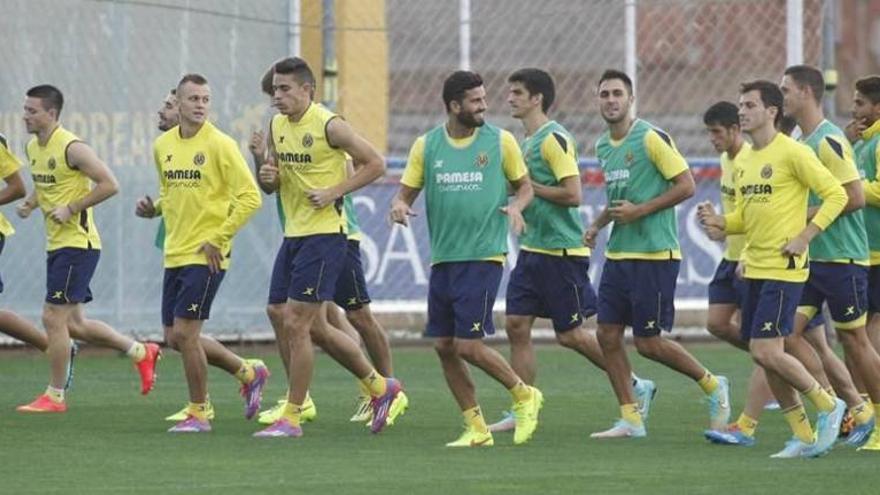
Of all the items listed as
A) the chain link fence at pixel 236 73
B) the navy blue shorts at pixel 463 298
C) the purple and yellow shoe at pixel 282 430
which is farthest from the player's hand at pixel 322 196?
the chain link fence at pixel 236 73

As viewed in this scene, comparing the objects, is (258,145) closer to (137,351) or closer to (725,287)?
(137,351)

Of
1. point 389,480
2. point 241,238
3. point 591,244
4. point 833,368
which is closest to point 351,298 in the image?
point 591,244

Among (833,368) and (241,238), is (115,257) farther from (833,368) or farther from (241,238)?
(833,368)

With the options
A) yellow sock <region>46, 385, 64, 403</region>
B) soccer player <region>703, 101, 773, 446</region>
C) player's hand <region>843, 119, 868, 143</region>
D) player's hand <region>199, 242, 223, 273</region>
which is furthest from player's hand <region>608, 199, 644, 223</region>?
yellow sock <region>46, 385, 64, 403</region>

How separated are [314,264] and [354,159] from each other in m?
0.68

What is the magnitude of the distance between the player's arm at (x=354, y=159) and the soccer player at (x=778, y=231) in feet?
7.25

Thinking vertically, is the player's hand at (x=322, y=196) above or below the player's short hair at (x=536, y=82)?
below

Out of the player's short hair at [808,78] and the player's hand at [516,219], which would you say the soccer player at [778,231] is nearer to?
the player's short hair at [808,78]

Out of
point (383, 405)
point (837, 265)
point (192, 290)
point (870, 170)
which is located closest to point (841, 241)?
point (837, 265)

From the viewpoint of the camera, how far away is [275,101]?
14523 mm

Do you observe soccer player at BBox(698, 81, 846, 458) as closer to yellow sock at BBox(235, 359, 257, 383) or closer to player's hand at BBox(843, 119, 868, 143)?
player's hand at BBox(843, 119, 868, 143)

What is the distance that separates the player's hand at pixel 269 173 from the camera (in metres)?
14.6

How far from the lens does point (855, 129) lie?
48.5 feet

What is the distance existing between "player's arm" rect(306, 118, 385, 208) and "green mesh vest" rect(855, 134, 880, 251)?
294cm
